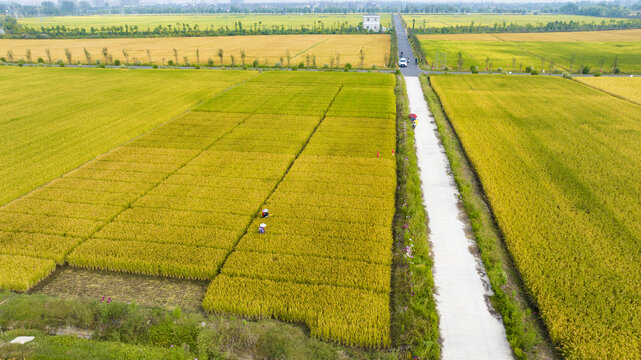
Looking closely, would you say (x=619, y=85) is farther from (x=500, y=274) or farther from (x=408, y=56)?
(x=500, y=274)

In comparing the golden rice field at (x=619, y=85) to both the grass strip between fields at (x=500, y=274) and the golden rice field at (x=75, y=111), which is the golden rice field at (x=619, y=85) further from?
the golden rice field at (x=75, y=111)

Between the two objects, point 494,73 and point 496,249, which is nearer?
point 496,249

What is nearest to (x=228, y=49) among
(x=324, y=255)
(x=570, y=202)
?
(x=324, y=255)

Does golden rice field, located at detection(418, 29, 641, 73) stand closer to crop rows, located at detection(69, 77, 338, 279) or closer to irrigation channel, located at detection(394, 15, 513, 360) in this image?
crop rows, located at detection(69, 77, 338, 279)

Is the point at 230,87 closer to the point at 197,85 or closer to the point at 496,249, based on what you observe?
the point at 197,85

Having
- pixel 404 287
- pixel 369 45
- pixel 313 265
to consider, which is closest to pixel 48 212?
pixel 313 265

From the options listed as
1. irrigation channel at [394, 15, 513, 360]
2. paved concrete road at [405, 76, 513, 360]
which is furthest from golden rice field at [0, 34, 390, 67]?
paved concrete road at [405, 76, 513, 360]
